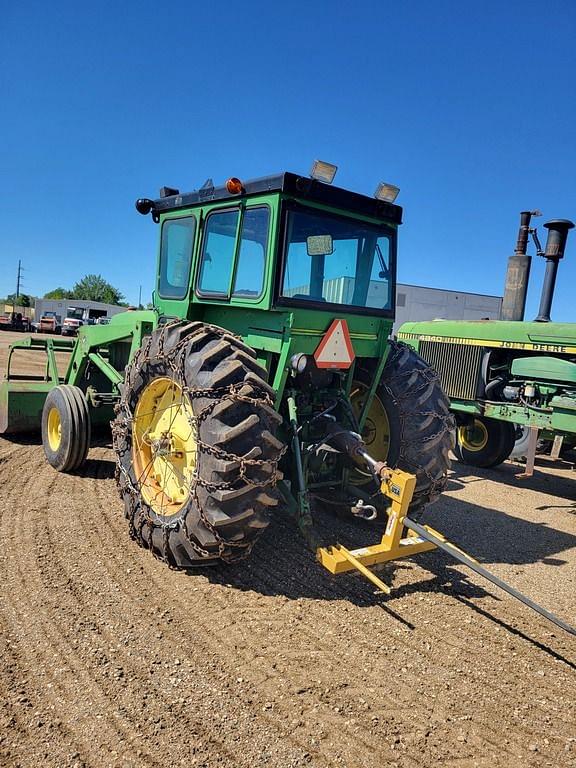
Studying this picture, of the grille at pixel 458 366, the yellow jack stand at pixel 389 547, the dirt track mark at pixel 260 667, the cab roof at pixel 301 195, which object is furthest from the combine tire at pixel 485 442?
the yellow jack stand at pixel 389 547

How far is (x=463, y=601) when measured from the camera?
3.98 meters

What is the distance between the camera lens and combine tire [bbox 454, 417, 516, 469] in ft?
28.5

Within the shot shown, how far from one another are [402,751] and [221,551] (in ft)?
4.95

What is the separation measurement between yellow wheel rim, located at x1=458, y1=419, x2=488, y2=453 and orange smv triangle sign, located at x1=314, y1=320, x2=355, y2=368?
17.3 feet

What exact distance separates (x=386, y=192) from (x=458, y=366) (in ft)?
15.7

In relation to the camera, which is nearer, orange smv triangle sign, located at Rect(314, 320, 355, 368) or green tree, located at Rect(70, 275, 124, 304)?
orange smv triangle sign, located at Rect(314, 320, 355, 368)

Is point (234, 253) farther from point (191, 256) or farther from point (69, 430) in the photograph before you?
point (69, 430)

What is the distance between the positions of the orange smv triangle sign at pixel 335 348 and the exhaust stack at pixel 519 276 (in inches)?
223

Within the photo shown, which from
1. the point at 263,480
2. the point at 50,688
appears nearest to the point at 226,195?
the point at 263,480

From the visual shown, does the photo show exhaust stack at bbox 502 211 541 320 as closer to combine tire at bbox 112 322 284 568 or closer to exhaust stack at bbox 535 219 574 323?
exhaust stack at bbox 535 219 574 323

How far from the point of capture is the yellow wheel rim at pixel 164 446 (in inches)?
160

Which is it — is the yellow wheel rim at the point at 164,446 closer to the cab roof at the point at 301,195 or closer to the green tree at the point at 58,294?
the cab roof at the point at 301,195

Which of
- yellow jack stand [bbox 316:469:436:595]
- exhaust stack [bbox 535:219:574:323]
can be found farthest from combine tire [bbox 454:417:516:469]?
yellow jack stand [bbox 316:469:436:595]

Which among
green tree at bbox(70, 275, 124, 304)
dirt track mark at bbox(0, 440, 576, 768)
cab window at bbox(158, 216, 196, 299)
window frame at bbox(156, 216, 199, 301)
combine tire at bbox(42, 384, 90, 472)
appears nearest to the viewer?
dirt track mark at bbox(0, 440, 576, 768)
